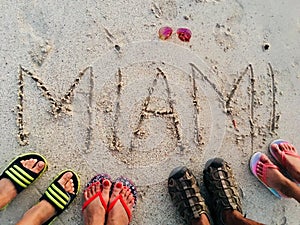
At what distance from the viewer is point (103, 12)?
253 cm

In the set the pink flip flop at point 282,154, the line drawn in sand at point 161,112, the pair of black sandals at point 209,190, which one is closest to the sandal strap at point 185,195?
the pair of black sandals at point 209,190

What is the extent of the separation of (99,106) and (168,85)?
403mm

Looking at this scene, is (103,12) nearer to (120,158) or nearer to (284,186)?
(120,158)

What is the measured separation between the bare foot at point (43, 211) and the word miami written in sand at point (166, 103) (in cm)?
21

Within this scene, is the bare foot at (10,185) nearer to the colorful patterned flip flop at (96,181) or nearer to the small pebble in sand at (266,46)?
the colorful patterned flip flop at (96,181)

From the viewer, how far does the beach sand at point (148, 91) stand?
2.43 metres

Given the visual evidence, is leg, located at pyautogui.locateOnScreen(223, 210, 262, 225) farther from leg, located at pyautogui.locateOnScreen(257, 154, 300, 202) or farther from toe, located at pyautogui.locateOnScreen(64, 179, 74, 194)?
toe, located at pyautogui.locateOnScreen(64, 179, 74, 194)

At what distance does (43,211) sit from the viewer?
2322mm

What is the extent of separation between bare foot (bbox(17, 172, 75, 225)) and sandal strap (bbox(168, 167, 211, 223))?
0.54m

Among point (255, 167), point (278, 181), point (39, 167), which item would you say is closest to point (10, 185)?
point (39, 167)

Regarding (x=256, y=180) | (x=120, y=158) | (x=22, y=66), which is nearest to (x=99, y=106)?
(x=120, y=158)

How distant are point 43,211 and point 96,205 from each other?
0.90 feet

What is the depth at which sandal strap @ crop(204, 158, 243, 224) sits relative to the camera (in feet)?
7.99

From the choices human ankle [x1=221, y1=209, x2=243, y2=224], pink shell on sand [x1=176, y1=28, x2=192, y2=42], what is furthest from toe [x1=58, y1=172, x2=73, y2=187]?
pink shell on sand [x1=176, y1=28, x2=192, y2=42]
